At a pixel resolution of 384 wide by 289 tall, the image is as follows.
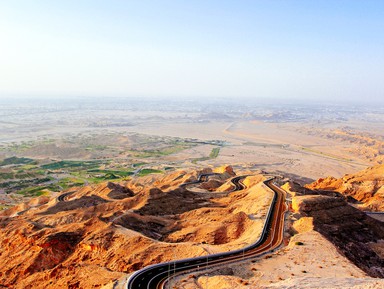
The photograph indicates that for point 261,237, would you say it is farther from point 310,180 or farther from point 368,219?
point 310,180

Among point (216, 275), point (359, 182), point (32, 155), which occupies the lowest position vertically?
point (32, 155)

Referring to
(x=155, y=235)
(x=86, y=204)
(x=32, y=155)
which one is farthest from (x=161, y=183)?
(x=32, y=155)

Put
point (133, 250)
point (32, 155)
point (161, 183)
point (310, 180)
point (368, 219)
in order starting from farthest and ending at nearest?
point (32, 155)
point (310, 180)
point (161, 183)
point (368, 219)
point (133, 250)

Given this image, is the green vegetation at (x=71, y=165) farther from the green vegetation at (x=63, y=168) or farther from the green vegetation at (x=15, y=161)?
the green vegetation at (x=15, y=161)

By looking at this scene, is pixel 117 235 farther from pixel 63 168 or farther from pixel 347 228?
pixel 63 168

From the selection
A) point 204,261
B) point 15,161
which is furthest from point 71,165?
point 204,261

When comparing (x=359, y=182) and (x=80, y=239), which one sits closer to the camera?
(x=80, y=239)

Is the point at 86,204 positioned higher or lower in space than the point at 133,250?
lower

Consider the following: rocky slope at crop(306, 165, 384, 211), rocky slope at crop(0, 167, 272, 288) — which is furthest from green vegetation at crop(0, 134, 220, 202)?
rocky slope at crop(306, 165, 384, 211)

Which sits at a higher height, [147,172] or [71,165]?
[147,172]
